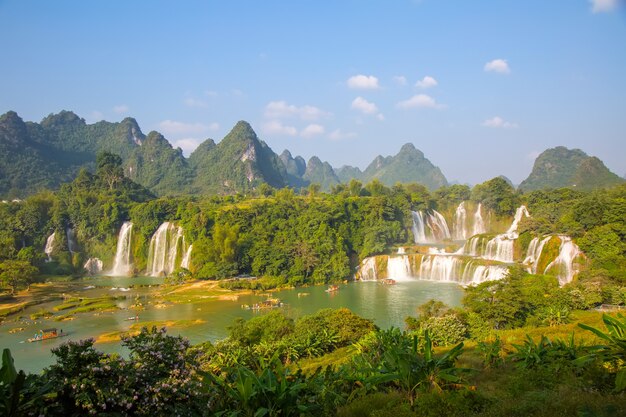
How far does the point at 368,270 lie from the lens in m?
38.7

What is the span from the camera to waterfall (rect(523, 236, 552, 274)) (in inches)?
1118

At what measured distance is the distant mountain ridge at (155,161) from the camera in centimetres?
7588

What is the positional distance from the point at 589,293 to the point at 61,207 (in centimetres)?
5284

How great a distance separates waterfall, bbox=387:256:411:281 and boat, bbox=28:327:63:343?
25.2 m

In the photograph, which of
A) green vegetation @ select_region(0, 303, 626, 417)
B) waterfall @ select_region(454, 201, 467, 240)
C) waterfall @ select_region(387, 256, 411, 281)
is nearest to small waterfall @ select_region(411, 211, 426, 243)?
waterfall @ select_region(454, 201, 467, 240)

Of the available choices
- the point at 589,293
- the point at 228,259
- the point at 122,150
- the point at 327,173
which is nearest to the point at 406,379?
the point at 589,293

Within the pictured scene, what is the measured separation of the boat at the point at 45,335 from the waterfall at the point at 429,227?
1489 inches

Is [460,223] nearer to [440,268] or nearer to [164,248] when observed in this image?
[440,268]

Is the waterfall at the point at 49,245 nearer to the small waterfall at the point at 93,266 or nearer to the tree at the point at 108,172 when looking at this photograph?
the small waterfall at the point at 93,266

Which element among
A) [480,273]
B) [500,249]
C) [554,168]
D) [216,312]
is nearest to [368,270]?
[480,273]

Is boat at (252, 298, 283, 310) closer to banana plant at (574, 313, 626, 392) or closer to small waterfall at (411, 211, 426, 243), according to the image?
banana plant at (574, 313, 626, 392)

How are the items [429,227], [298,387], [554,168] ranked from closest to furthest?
[298,387] → [429,227] → [554,168]

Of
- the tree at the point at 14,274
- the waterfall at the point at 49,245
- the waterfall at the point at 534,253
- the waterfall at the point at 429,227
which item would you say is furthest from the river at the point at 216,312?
the waterfall at the point at 429,227

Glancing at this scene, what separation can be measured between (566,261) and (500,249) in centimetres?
649
